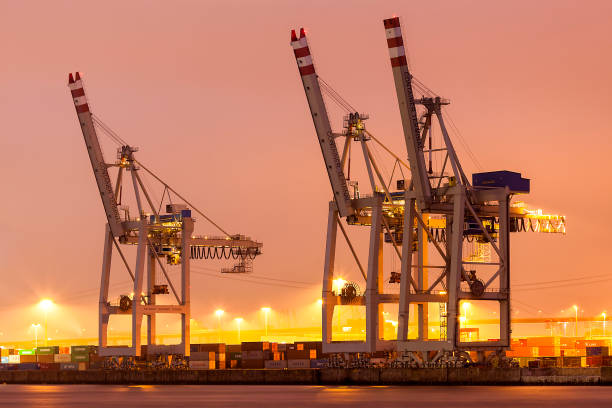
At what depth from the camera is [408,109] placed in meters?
79.4

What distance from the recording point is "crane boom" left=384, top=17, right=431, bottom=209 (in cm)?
7888

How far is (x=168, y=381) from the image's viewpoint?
98.8m

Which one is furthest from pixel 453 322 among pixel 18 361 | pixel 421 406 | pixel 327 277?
pixel 18 361

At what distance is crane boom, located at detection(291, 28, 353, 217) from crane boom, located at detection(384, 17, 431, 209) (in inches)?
262

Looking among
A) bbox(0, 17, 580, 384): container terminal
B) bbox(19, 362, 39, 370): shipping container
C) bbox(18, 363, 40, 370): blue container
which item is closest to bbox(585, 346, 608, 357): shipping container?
bbox(0, 17, 580, 384): container terminal

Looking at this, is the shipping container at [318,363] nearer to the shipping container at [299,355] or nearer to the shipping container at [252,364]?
the shipping container at [299,355]

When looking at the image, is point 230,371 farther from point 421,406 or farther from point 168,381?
point 421,406

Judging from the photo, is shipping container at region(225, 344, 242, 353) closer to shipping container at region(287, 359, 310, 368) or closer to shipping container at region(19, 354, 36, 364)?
shipping container at region(287, 359, 310, 368)

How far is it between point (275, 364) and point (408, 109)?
86.2ft

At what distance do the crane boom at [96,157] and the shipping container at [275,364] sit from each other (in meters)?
14.4

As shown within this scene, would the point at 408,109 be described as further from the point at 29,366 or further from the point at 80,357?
the point at 29,366

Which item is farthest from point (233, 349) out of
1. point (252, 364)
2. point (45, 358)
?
point (45, 358)

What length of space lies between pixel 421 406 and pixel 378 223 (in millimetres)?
22866

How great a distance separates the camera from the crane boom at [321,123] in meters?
84.6
